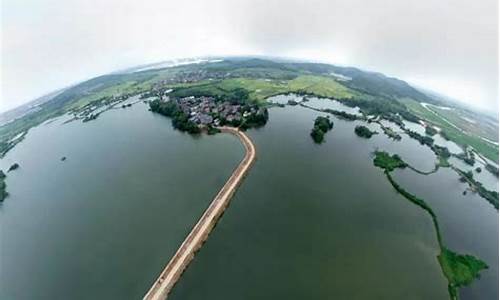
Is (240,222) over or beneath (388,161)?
beneath

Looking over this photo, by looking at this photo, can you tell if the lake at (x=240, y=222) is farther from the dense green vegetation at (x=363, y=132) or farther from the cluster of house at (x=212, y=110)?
the cluster of house at (x=212, y=110)

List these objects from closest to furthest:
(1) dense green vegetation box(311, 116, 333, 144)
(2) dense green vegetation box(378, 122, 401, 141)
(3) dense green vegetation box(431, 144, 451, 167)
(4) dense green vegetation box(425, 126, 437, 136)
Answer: (3) dense green vegetation box(431, 144, 451, 167), (1) dense green vegetation box(311, 116, 333, 144), (2) dense green vegetation box(378, 122, 401, 141), (4) dense green vegetation box(425, 126, 437, 136)

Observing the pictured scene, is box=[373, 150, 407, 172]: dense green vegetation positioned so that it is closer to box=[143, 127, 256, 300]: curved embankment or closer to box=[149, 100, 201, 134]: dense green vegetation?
box=[143, 127, 256, 300]: curved embankment

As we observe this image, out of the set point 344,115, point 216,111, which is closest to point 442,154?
point 344,115

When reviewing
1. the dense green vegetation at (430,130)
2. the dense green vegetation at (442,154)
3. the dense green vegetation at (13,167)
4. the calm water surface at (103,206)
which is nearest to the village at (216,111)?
the calm water surface at (103,206)

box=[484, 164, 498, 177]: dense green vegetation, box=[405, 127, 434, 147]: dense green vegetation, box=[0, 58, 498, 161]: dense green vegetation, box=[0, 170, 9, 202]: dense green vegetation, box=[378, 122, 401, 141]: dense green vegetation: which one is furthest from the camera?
box=[0, 58, 498, 161]: dense green vegetation

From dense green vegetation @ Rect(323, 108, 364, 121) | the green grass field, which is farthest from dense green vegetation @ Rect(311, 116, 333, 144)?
the green grass field

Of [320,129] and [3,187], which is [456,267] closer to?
[320,129]

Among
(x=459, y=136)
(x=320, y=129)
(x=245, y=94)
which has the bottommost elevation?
(x=459, y=136)
